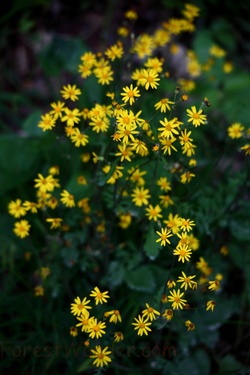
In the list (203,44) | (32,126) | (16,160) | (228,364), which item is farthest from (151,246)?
(203,44)

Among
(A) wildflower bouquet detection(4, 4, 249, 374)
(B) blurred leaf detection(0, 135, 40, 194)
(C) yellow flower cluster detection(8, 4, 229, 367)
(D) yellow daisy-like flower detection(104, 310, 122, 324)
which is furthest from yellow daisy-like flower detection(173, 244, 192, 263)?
(B) blurred leaf detection(0, 135, 40, 194)

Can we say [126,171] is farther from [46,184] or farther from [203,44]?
[203,44]

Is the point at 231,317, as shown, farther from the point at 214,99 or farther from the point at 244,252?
the point at 214,99

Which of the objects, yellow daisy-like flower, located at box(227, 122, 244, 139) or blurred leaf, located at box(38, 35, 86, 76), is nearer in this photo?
yellow daisy-like flower, located at box(227, 122, 244, 139)

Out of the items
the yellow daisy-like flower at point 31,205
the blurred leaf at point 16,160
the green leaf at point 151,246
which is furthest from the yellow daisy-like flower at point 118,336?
the blurred leaf at point 16,160

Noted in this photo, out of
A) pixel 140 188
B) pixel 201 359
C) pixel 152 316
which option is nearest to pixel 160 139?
pixel 140 188

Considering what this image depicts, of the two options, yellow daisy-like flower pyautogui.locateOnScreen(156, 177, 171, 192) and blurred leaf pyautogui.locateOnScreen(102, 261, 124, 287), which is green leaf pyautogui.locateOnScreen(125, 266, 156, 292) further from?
yellow daisy-like flower pyautogui.locateOnScreen(156, 177, 171, 192)
